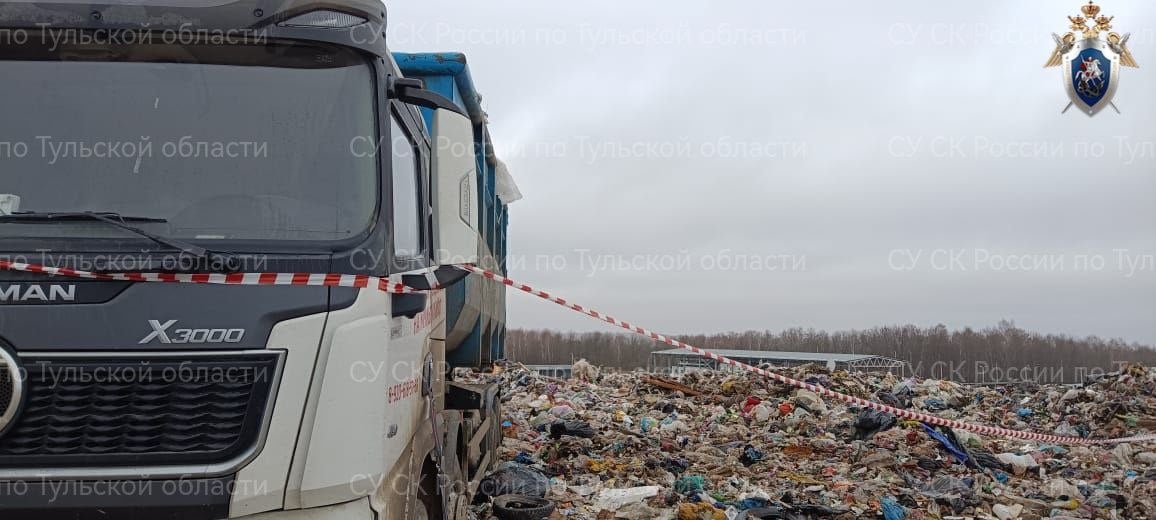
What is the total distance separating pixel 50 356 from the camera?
8.34 ft

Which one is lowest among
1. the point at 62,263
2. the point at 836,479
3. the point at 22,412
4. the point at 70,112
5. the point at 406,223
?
the point at 836,479

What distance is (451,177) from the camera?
3230 mm

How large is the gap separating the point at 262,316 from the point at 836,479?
646 centimetres

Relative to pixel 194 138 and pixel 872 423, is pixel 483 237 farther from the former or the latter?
pixel 872 423

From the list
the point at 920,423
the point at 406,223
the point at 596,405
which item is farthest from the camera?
the point at 596,405

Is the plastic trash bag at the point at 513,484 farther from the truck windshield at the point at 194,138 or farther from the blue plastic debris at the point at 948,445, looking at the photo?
the blue plastic debris at the point at 948,445

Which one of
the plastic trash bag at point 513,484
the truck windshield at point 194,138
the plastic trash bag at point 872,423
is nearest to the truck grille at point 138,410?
the truck windshield at point 194,138

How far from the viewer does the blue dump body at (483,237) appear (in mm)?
5104

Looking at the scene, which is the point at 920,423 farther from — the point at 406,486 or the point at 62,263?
the point at 62,263

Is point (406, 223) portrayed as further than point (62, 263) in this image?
Yes

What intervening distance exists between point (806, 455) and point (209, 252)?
7.66 metres

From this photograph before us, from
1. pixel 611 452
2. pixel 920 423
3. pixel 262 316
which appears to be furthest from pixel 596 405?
pixel 262 316

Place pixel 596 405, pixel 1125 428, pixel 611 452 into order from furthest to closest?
pixel 596 405 → pixel 1125 428 → pixel 611 452

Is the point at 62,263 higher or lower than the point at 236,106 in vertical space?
lower
